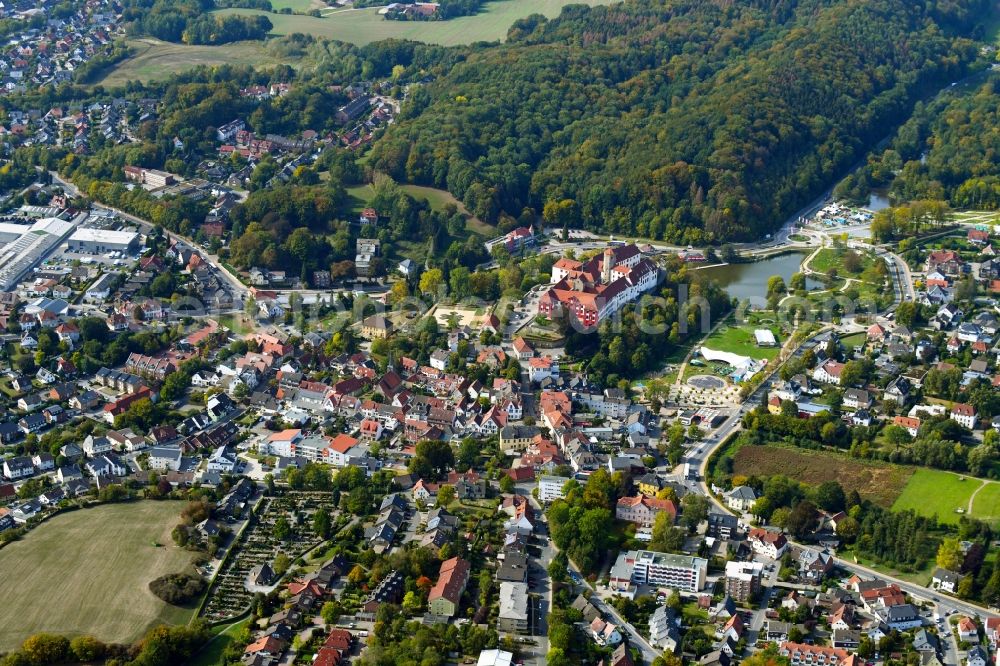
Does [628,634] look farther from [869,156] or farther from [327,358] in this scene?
[869,156]

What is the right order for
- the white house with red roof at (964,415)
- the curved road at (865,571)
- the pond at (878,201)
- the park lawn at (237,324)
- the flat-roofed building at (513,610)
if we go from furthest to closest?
the pond at (878,201)
the park lawn at (237,324)
the white house with red roof at (964,415)
the curved road at (865,571)
the flat-roofed building at (513,610)

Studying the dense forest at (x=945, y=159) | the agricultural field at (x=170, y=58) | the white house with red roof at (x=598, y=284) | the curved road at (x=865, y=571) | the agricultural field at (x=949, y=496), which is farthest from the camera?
the agricultural field at (x=170, y=58)

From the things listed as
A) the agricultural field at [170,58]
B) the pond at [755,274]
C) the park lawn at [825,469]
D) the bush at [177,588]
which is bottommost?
the pond at [755,274]

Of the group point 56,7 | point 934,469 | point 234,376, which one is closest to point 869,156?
point 934,469

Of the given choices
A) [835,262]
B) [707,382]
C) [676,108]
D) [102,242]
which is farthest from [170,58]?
[707,382]

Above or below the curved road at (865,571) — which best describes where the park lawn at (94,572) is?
above

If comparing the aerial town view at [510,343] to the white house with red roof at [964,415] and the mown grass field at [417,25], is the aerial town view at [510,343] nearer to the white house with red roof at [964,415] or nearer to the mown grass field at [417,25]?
the white house with red roof at [964,415]

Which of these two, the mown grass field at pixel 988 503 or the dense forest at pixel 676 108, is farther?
the dense forest at pixel 676 108

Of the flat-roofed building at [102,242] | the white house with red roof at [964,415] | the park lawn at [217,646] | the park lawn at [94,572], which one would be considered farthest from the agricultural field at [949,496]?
the flat-roofed building at [102,242]

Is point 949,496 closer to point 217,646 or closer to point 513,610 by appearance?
point 513,610
